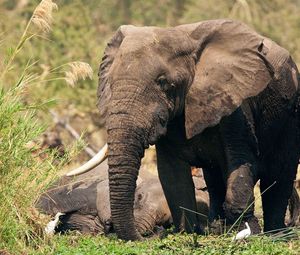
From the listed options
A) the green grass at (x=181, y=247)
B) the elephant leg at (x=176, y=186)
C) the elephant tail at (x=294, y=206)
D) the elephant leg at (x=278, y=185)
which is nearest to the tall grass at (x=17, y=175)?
the green grass at (x=181, y=247)

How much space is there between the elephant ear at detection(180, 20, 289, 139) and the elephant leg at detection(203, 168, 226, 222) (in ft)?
2.65

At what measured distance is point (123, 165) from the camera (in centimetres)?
949

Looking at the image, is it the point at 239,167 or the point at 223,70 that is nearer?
the point at 239,167

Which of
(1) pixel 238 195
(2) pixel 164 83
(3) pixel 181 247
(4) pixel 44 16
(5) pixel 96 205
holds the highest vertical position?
(4) pixel 44 16

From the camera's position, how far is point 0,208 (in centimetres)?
868

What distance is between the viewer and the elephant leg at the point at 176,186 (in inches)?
419

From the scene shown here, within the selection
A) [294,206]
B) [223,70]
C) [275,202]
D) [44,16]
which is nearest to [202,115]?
[223,70]

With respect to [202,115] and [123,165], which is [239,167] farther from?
[123,165]

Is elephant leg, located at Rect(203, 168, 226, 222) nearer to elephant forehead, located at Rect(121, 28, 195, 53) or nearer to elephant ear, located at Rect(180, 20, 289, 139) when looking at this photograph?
elephant ear, located at Rect(180, 20, 289, 139)

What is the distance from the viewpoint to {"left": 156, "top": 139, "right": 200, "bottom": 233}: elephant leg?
34.9 feet

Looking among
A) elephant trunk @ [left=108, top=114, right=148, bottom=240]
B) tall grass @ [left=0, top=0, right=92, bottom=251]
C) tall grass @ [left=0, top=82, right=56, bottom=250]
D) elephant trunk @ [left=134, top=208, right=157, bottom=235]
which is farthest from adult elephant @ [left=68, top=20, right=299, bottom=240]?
tall grass @ [left=0, top=82, right=56, bottom=250]

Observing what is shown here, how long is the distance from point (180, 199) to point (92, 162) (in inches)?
38.8

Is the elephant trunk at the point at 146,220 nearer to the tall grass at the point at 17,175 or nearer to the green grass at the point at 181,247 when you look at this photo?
the green grass at the point at 181,247

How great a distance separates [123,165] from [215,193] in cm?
176
